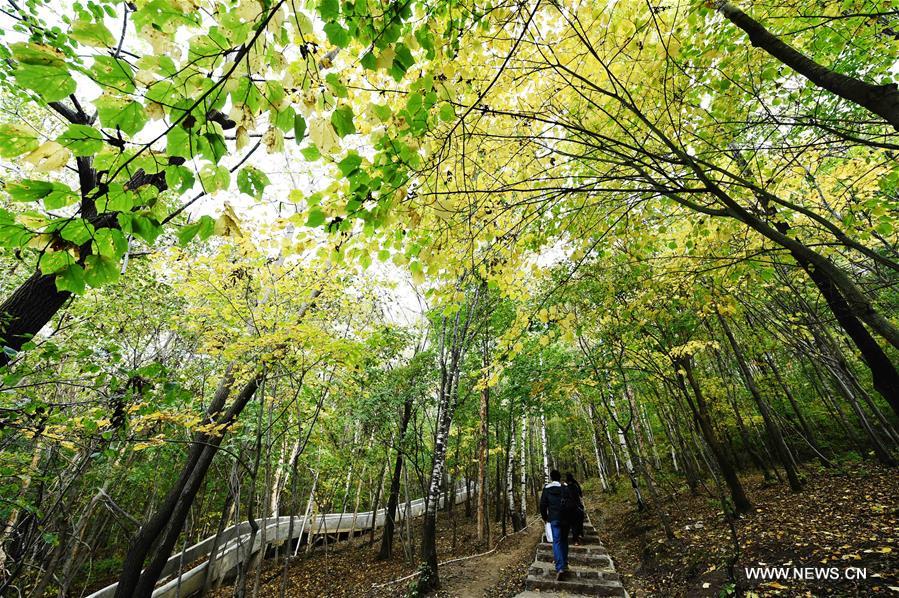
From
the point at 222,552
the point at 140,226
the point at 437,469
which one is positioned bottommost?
the point at 222,552

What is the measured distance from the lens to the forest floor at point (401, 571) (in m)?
6.96

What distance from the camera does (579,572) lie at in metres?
5.67

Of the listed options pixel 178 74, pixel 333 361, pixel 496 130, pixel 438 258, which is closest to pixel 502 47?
pixel 496 130

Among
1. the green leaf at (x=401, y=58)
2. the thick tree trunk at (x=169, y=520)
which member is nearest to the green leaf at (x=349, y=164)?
the green leaf at (x=401, y=58)

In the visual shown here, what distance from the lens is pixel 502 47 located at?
2.65m

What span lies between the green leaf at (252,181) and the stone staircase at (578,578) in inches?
255

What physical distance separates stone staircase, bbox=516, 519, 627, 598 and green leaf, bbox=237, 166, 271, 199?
648cm

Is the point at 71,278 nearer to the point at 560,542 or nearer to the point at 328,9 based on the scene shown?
the point at 328,9

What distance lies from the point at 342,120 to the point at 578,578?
288 inches

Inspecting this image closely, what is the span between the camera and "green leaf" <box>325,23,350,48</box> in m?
1.31

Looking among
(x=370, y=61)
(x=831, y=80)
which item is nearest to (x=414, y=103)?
(x=370, y=61)

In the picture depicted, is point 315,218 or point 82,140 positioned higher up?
point 315,218

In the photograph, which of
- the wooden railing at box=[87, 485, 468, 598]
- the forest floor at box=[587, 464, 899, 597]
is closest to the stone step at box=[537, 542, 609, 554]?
the forest floor at box=[587, 464, 899, 597]

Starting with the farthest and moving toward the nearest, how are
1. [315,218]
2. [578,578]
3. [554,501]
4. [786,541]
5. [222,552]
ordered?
[222,552] < [554,501] < [578,578] < [786,541] < [315,218]
